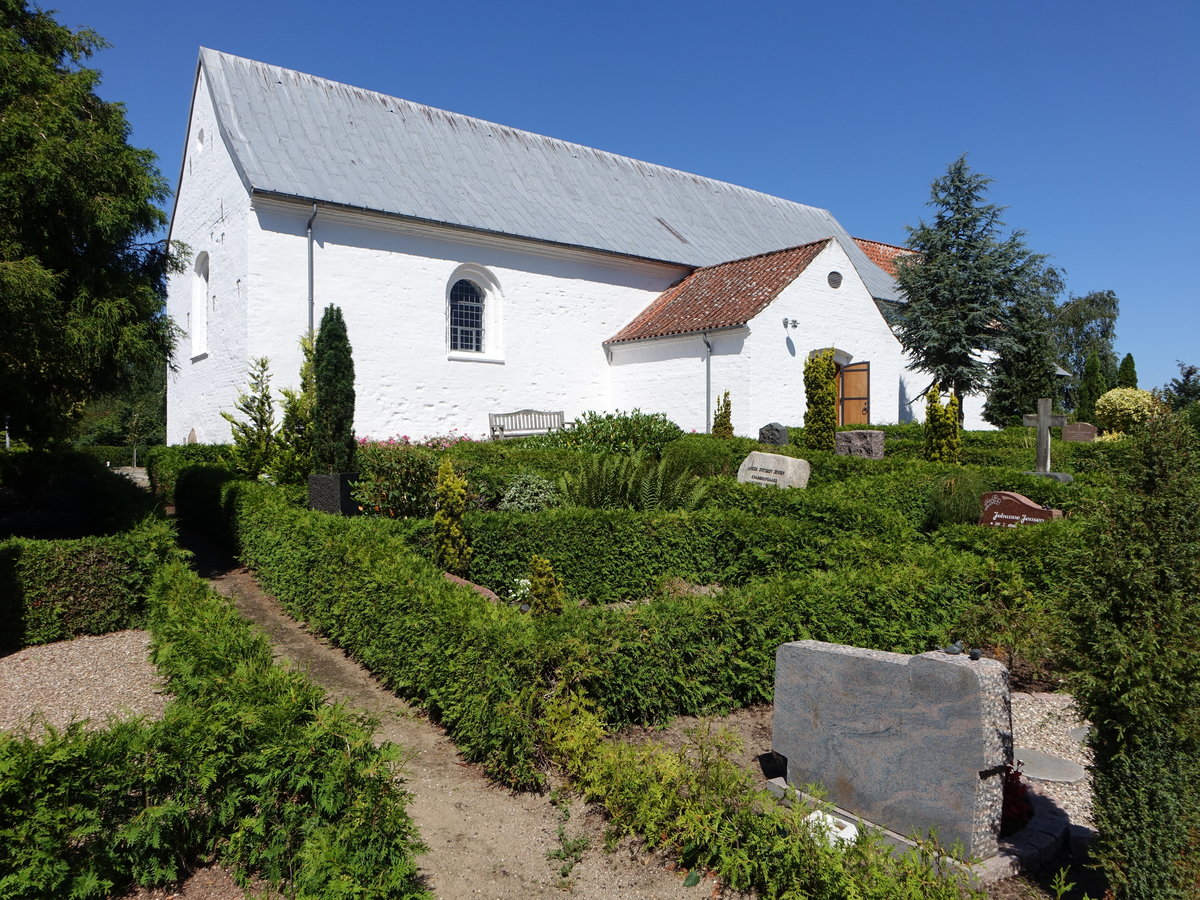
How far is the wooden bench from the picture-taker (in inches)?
704

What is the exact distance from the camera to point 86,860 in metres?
3.12

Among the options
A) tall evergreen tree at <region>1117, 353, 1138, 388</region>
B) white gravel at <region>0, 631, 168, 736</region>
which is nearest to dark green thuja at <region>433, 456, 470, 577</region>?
white gravel at <region>0, 631, 168, 736</region>

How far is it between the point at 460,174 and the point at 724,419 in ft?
29.8

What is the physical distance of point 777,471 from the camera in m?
11.0

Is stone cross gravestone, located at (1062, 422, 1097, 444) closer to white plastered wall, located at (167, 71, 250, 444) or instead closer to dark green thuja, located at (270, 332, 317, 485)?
dark green thuja, located at (270, 332, 317, 485)

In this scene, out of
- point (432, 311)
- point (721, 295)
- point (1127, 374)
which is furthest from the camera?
point (1127, 374)

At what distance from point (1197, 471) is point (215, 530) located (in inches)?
455

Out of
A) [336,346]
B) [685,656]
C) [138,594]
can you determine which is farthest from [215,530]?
[685,656]

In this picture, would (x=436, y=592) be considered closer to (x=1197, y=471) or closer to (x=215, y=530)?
(x=1197, y=471)

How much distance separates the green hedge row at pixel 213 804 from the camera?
298 centimetres

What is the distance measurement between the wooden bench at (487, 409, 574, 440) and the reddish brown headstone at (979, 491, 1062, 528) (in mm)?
10019

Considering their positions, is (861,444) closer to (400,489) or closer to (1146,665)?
(400,489)

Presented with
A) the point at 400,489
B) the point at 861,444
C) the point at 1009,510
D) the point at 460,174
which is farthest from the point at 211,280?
the point at 1009,510

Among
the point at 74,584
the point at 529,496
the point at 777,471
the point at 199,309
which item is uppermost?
the point at 199,309
